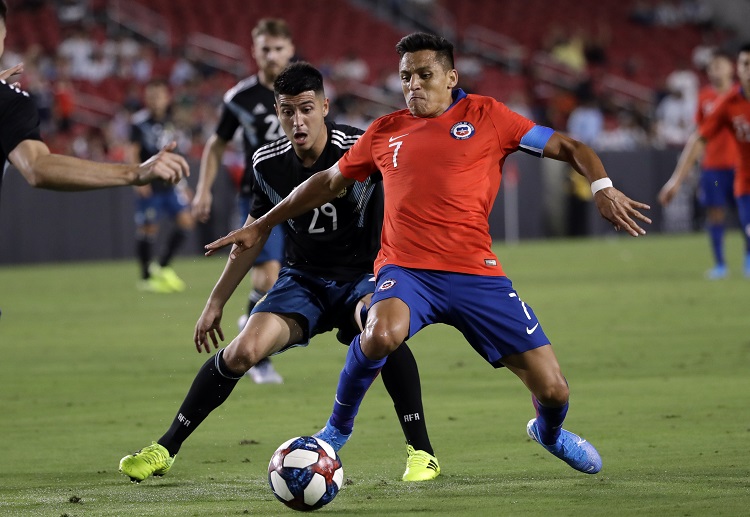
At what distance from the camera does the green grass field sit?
19.2 ft

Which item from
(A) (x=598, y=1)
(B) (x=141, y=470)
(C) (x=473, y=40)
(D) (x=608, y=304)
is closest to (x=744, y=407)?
(B) (x=141, y=470)

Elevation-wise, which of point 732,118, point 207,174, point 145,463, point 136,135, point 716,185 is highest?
point 732,118

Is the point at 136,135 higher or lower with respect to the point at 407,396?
higher

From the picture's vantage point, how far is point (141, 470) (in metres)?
6.30

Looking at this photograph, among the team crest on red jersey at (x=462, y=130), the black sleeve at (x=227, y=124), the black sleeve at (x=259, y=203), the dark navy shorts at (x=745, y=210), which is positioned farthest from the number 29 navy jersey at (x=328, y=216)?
the dark navy shorts at (x=745, y=210)

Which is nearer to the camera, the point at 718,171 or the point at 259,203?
the point at 259,203

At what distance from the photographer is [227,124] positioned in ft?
33.9

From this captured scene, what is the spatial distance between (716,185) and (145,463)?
1328 centimetres

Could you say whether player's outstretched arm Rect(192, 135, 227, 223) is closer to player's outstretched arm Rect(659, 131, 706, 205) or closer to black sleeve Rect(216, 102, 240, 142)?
black sleeve Rect(216, 102, 240, 142)

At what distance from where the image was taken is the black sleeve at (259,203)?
724cm

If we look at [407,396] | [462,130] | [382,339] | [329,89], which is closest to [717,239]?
[329,89]

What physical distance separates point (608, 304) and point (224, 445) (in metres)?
8.39

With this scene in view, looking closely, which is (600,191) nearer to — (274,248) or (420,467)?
(420,467)

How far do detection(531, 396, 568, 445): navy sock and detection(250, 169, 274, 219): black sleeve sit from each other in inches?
76.0
